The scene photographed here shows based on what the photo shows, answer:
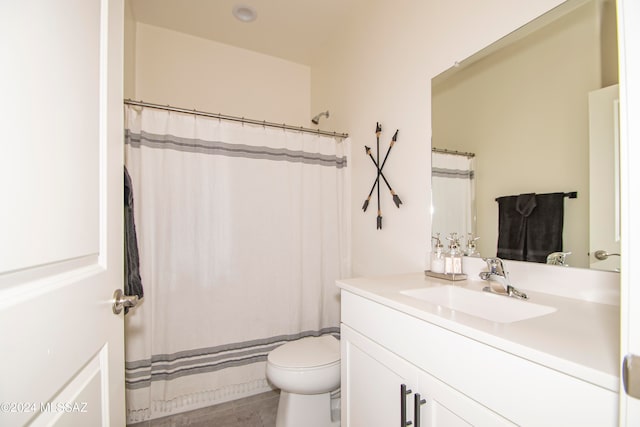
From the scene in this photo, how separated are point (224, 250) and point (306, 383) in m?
0.90

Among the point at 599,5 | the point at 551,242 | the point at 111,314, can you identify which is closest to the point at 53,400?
the point at 111,314

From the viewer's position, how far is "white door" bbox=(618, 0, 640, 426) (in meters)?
0.36

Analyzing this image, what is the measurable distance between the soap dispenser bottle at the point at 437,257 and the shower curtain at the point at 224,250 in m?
0.84

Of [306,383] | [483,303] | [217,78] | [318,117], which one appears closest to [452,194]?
[483,303]

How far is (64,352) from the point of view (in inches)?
19.7

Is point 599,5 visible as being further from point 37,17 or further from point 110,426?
point 110,426

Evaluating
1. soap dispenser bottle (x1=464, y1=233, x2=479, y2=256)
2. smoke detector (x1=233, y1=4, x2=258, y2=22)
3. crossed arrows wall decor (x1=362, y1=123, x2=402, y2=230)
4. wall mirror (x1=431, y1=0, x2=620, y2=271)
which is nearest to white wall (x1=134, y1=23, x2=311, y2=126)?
smoke detector (x1=233, y1=4, x2=258, y2=22)

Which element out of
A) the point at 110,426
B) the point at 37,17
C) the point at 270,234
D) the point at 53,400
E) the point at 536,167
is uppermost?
the point at 37,17

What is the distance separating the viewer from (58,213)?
503 mm

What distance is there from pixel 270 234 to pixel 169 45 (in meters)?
1.81

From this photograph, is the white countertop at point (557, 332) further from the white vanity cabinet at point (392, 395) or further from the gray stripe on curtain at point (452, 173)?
the gray stripe on curtain at point (452, 173)

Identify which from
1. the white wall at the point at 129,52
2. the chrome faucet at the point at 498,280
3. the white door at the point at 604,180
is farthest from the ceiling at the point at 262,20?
the chrome faucet at the point at 498,280

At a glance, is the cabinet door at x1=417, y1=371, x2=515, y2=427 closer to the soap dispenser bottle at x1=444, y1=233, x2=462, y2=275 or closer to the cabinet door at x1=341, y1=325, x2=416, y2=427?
the cabinet door at x1=341, y1=325, x2=416, y2=427

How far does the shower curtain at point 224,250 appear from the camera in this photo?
158 centimetres
